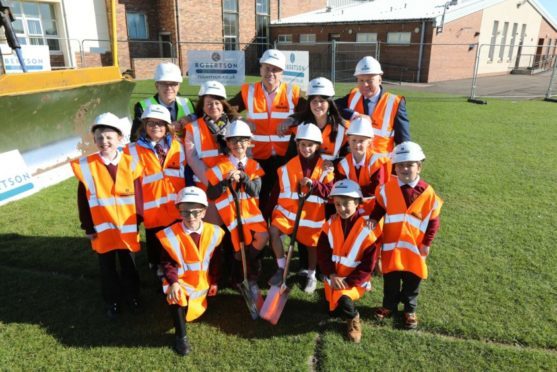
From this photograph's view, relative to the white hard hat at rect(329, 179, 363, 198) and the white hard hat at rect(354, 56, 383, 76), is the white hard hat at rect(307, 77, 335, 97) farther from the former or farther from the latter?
the white hard hat at rect(329, 179, 363, 198)

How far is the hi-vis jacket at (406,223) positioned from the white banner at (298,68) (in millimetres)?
11295

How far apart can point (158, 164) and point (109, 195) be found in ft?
1.53

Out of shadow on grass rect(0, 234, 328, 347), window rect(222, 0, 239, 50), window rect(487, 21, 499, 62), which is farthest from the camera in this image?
window rect(487, 21, 499, 62)

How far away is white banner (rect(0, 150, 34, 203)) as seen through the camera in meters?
5.70

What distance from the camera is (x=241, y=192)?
3709 millimetres

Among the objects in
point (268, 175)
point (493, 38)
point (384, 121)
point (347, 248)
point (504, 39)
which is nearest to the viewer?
point (347, 248)

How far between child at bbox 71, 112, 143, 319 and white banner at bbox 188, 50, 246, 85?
37.5 ft

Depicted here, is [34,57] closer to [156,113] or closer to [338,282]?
[156,113]

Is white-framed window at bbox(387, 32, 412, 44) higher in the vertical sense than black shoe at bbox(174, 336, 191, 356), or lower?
higher

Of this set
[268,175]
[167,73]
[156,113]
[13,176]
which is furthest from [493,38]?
[156,113]

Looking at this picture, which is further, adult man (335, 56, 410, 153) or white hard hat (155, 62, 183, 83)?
adult man (335, 56, 410, 153)

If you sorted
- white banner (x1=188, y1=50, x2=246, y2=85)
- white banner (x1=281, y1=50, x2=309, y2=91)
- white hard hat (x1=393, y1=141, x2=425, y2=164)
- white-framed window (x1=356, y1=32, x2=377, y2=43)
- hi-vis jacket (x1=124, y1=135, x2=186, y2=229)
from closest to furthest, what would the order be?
1. white hard hat (x1=393, y1=141, x2=425, y2=164)
2. hi-vis jacket (x1=124, y1=135, x2=186, y2=229)
3. white banner (x1=188, y1=50, x2=246, y2=85)
4. white banner (x1=281, y1=50, x2=309, y2=91)
5. white-framed window (x1=356, y1=32, x2=377, y2=43)

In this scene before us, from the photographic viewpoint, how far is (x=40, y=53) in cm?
1353

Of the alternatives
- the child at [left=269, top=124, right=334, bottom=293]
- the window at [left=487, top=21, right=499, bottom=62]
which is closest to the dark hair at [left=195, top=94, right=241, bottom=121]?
the child at [left=269, top=124, right=334, bottom=293]
